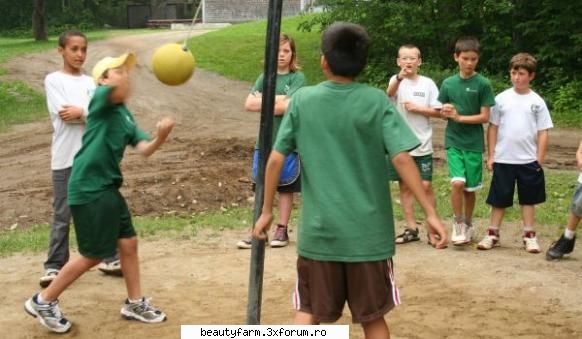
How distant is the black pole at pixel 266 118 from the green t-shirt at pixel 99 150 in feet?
3.06

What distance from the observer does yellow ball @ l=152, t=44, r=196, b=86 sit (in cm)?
406

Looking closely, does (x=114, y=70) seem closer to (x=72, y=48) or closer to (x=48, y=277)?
(x=72, y=48)

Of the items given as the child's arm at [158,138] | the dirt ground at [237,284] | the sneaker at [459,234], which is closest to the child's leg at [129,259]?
the dirt ground at [237,284]

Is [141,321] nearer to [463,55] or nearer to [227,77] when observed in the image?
[463,55]

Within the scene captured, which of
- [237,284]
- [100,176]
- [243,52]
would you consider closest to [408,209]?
[237,284]

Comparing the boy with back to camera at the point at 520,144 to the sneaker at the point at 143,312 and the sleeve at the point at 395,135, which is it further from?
the sleeve at the point at 395,135

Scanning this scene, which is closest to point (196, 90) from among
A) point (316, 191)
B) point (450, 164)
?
point (450, 164)

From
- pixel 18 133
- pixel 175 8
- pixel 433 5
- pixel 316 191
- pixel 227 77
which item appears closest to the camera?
pixel 316 191

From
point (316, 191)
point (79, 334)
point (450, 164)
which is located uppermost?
point (316, 191)

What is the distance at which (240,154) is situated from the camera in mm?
11930

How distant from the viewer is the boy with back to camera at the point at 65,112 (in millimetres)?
5484

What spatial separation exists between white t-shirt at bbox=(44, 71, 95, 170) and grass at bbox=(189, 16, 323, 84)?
15.1 meters

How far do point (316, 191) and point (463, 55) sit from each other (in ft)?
10.6

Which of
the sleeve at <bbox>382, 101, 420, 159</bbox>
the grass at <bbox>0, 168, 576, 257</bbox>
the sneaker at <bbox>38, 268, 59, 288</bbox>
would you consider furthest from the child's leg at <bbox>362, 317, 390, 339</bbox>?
the grass at <bbox>0, 168, 576, 257</bbox>
